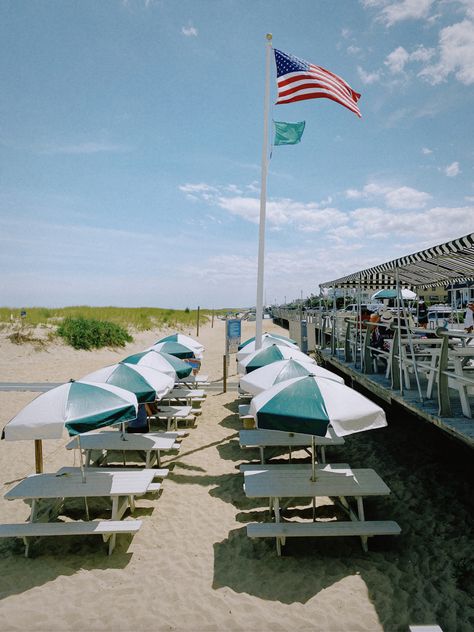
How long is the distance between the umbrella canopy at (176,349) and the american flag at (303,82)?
22.4ft

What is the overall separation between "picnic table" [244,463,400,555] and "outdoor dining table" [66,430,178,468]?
2073 mm

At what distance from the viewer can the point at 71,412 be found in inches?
186

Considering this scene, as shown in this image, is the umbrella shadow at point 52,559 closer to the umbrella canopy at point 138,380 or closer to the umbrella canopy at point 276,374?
the umbrella canopy at point 138,380

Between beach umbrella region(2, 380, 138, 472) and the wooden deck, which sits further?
A: the wooden deck

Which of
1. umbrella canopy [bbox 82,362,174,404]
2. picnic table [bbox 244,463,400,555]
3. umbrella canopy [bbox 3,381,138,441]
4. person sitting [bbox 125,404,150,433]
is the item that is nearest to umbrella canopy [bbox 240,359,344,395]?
picnic table [bbox 244,463,400,555]

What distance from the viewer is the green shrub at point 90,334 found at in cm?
2334

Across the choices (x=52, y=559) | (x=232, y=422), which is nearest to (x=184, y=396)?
(x=232, y=422)

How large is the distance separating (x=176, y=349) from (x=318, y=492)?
6.61 m

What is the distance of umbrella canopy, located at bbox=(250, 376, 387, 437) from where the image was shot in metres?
4.30

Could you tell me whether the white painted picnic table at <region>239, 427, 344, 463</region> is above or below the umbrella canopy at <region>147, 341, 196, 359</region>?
below

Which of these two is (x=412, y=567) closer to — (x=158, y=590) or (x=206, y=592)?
(x=206, y=592)

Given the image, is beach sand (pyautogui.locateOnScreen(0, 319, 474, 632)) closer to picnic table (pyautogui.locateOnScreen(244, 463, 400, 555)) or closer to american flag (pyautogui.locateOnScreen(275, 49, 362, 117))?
picnic table (pyautogui.locateOnScreen(244, 463, 400, 555))

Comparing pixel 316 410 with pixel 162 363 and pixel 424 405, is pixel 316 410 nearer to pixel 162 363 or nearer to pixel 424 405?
pixel 424 405

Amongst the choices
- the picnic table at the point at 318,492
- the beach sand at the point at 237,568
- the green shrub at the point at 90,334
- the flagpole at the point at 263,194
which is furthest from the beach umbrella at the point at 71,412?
the green shrub at the point at 90,334
